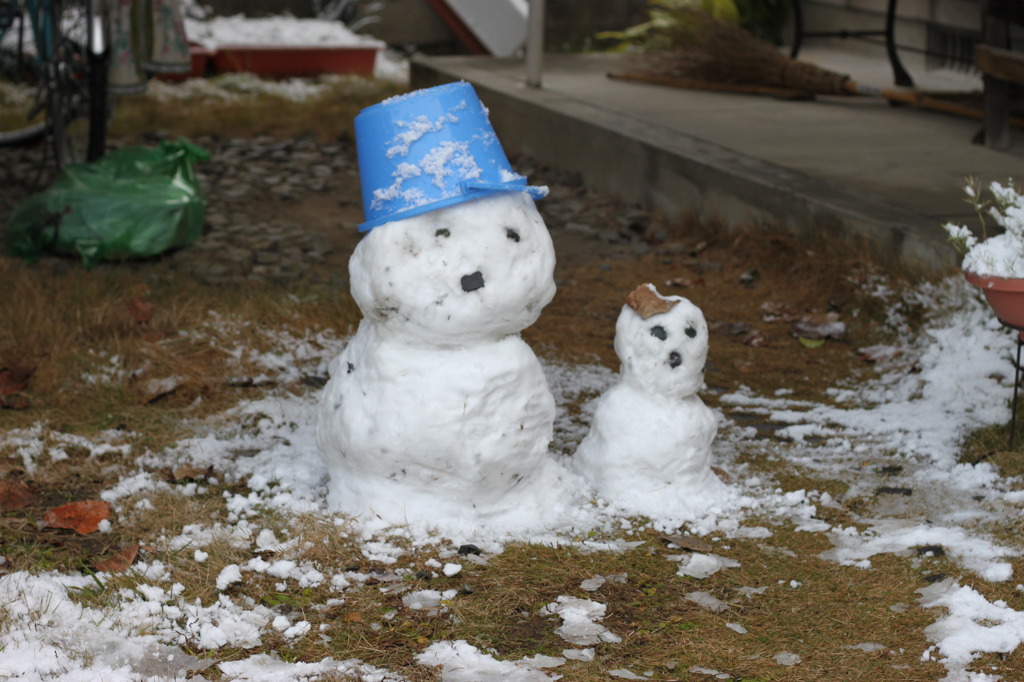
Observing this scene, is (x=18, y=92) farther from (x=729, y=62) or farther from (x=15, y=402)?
(x=15, y=402)

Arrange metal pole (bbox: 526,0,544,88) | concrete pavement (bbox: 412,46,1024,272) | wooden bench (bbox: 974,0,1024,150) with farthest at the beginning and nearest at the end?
metal pole (bbox: 526,0,544,88) < wooden bench (bbox: 974,0,1024,150) < concrete pavement (bbox: 412,46,1024,272)

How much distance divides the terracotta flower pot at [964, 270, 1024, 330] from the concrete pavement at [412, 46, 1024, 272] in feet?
4.36

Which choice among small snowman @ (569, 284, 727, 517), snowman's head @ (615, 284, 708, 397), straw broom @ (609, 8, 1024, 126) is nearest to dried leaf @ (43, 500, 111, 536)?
small snowman @ (569, 284, 727, 517)

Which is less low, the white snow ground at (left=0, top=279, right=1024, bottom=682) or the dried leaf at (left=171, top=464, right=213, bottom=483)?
the white snow ground at (left=0, top=279, right=1024, bottom=682)

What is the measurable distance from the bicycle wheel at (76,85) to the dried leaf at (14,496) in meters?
3.41

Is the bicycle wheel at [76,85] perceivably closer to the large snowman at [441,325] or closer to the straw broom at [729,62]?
the large snowman at [441,325]

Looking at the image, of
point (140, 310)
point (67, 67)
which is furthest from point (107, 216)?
point (67, 67)

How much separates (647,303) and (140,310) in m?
2.31

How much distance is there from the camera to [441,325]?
9.12 ft

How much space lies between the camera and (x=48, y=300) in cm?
459

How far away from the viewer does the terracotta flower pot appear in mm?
3010

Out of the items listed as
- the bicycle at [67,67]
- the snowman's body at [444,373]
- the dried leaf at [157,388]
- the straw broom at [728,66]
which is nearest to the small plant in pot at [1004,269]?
the snowman's body at [444,373]

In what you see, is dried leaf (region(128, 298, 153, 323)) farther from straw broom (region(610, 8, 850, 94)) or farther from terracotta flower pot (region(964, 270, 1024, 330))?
straw broom (region(610, 8, 850, 94))

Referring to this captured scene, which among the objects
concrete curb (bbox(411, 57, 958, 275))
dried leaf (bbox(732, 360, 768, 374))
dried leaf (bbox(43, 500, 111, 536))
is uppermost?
concrete curb (bbox(411, 57, 958, 275))
